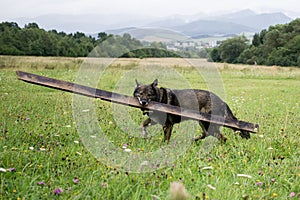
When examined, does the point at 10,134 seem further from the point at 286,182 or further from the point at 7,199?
the point at 286,182

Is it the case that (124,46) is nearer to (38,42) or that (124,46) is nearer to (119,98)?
(119,98)

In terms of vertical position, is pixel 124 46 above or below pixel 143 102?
above

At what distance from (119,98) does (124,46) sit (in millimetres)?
2430

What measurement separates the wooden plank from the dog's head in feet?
0.28

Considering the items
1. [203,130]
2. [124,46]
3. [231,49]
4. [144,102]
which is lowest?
[203,130]

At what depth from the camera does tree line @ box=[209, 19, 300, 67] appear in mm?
65500

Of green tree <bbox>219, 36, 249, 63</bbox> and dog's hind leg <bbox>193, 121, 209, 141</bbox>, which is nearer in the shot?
dog's hind leg <bbox>193, 121, 209, 141</bbox>

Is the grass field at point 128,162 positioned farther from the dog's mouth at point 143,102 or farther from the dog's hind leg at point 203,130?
the dog's mouth at point 143,102

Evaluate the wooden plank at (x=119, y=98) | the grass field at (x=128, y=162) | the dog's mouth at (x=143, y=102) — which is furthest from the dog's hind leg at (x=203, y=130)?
the dog's mouth at (x=143, y=102)

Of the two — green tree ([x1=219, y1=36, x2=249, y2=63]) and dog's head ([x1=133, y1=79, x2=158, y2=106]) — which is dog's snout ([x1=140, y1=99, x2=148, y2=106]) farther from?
green tree ([x1=219, y1=36, x2=249, y2=63])

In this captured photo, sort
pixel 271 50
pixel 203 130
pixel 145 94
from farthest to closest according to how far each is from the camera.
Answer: pixel 271 50, pixel 203 130, pixel 145 94

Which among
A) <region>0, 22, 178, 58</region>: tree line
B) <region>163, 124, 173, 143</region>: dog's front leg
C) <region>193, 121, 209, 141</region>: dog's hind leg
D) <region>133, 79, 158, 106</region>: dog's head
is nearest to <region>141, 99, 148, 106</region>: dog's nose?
<region>133, 79, 158, 106</region>: dog's head

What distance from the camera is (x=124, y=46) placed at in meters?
7.61

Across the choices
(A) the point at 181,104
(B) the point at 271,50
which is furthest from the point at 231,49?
(A) the point at 181,104
